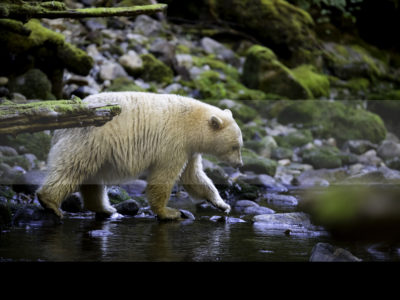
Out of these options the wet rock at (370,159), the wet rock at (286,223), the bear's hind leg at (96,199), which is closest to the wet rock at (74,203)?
the bear's hind leg at (96,199)

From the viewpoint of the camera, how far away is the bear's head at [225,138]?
369 centimetres

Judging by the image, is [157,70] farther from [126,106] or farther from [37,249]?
[37,249]

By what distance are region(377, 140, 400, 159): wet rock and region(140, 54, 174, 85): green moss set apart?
281 cm

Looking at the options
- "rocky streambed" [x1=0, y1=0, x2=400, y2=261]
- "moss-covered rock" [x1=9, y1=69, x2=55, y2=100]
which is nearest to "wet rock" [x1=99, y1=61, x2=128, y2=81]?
"rocky streambed" [x1=0, y1=0, x2=400, y2=261]

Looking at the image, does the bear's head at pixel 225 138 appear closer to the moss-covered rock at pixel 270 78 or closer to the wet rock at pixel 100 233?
the wet rock at pixel 100 233

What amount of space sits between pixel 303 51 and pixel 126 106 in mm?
6529

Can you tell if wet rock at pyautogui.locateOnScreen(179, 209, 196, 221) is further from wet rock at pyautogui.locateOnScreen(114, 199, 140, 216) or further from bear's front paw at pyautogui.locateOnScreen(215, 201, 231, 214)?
wet rock at pyautogui.locateOnScreen(114, 199, 140, 216)

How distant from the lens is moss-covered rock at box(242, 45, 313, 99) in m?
7.66

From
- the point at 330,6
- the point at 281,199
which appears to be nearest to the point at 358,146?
the point at 281,199

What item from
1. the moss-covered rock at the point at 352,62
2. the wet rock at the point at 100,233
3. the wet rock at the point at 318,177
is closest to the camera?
the wet rock at the point at 100,233

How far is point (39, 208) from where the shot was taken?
10.8ft

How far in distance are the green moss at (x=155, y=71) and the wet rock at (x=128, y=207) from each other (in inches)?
110

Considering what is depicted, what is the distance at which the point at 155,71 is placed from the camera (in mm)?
6508
